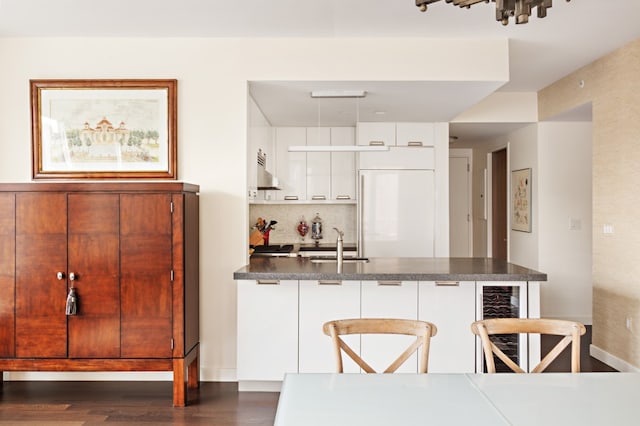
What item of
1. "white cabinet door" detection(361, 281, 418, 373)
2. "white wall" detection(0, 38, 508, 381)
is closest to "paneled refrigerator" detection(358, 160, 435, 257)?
"white wall" detection(0, 38, 508, 381)

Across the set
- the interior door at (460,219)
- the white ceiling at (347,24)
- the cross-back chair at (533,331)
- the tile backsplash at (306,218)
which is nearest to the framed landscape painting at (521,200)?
the interior door at (460,219)

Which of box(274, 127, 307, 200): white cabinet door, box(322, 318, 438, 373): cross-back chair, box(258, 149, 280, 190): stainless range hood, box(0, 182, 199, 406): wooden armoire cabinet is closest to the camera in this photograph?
box(322, 318, 438, 373): cross-back chair

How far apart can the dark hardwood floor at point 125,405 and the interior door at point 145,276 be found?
1.22ft

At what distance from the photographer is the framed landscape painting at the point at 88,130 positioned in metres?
4.29

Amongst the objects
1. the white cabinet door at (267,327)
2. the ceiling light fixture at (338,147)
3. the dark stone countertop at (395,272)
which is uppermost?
the ceiling light fixture at (338,147)

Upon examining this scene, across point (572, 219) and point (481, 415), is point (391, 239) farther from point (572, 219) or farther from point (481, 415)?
point (481, 415)

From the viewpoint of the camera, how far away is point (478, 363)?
156 inches

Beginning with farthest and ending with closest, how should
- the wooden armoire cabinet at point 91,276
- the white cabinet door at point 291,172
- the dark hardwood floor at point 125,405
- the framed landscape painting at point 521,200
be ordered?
the white cabinet door at point 291,172 → the framed landscape painting at point 521,200 → the wooden armoire cabinet at point 91,276 → the dark hardwood floor at point 125,405

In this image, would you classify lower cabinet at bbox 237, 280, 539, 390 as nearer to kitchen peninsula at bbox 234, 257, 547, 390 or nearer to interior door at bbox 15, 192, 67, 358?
kitchen peninsula at bbox 234, 257, 547, 390

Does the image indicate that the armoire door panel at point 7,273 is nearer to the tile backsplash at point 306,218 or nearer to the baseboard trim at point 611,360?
the tile backsplash at point 306,218

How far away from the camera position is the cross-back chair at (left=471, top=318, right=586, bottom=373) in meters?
2.37

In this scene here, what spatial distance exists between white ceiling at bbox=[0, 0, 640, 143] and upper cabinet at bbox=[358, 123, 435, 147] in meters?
1.29

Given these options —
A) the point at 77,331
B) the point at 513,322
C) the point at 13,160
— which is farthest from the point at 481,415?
the point at 13,160

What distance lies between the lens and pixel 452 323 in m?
3.99
